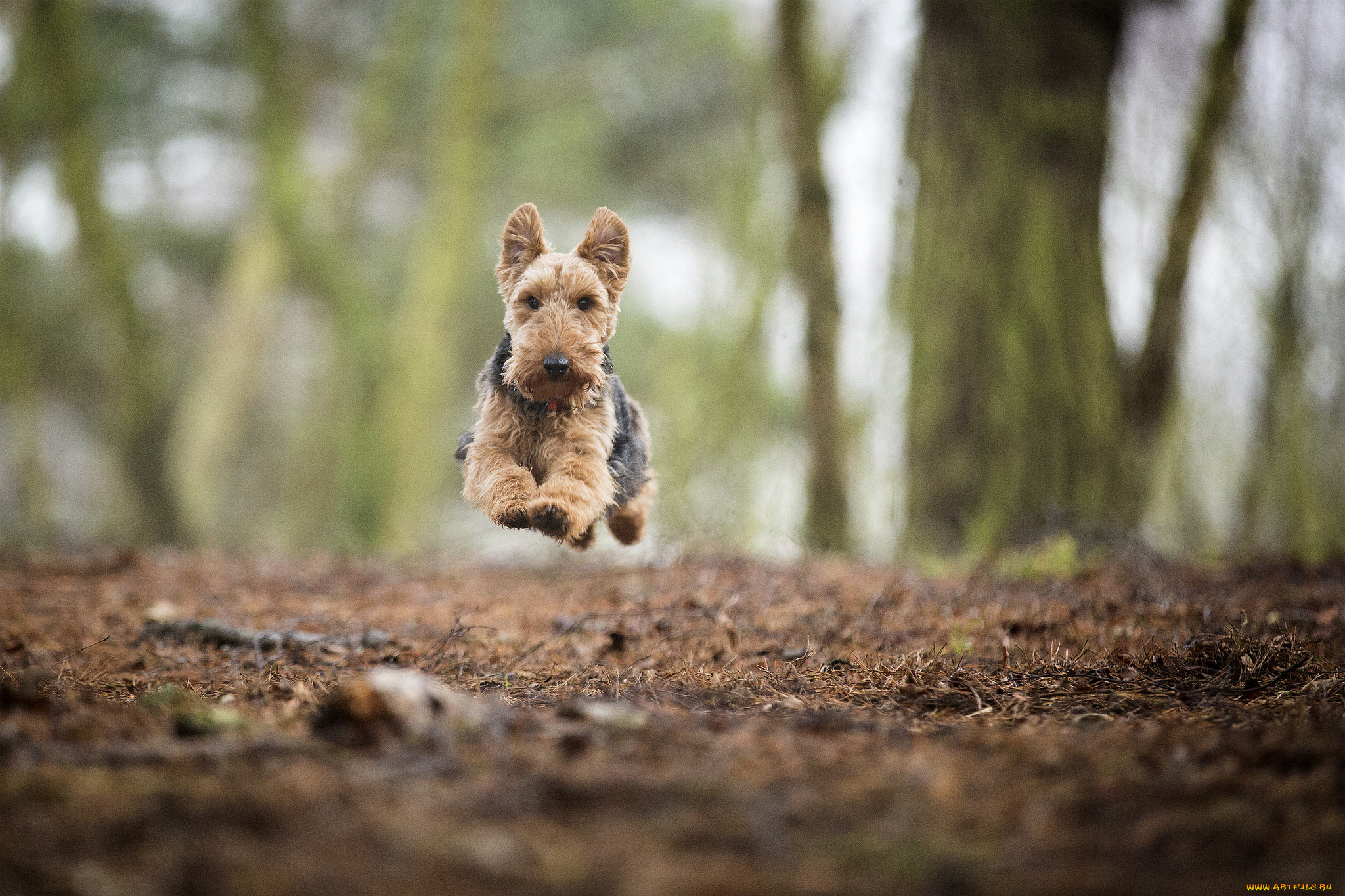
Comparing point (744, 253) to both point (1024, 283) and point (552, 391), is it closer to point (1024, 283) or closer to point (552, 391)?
point (1024, 283)

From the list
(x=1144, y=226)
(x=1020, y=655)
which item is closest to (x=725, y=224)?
(x=1144, y=226)

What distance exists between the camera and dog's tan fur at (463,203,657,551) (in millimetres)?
3232

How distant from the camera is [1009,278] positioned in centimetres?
916

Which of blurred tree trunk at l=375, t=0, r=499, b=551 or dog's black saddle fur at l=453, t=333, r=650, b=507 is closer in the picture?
dog's black saddle fur at l=453, t=333, r=650, b=507

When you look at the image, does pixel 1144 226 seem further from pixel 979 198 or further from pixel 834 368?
pixel 834 368

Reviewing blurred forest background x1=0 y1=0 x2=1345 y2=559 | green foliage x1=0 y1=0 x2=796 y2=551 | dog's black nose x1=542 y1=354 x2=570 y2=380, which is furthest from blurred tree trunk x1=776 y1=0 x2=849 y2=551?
dog's black nose x1=542 y1=354 x2=570 y2=380

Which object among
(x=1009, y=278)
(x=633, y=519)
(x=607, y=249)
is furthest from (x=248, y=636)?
(x=1009, y=278)

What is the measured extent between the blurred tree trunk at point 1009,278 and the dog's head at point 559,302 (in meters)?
6.22

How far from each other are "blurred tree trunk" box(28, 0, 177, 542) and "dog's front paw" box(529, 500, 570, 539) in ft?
36.9

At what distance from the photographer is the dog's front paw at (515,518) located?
10.2 feet

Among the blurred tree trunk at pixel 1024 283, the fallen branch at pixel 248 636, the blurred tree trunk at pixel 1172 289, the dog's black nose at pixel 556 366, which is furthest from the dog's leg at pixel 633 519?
the blurred tree trunk at pixel 1172 289

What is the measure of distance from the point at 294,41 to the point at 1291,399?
694 inches

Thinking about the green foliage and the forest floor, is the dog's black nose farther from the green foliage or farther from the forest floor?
the green foliage

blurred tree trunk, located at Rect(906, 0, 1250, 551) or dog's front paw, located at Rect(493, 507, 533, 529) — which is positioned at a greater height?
blurred tree trunk, located at Rect(906, 0, 1250, 551)
